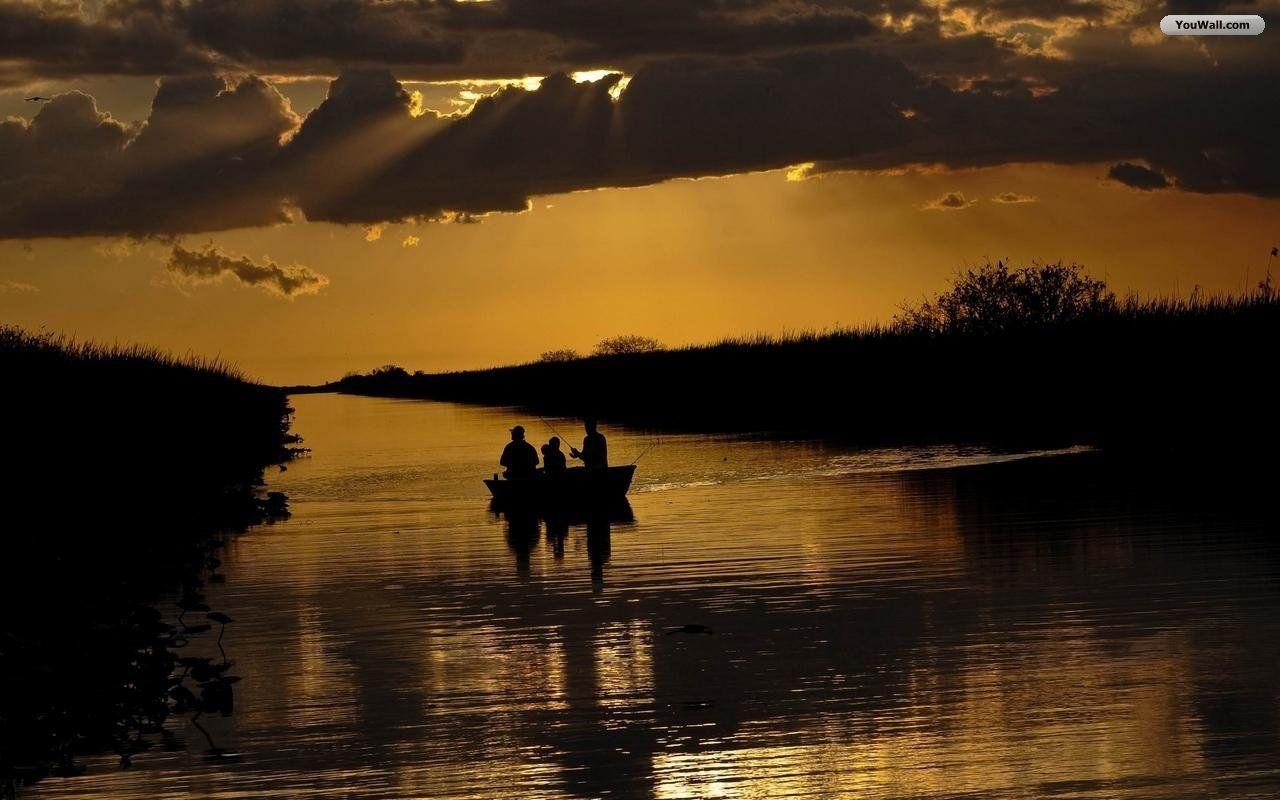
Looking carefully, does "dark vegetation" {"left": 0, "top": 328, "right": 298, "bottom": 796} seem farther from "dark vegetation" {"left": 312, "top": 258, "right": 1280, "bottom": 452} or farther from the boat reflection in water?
"dark vegetation" {"left": 312, "top": 258, "right": 1280, "bottom": 452}

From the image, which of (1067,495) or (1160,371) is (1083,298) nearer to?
(1160,371)

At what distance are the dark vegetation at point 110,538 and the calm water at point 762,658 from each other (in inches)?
22.9

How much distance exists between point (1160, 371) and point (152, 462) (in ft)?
104

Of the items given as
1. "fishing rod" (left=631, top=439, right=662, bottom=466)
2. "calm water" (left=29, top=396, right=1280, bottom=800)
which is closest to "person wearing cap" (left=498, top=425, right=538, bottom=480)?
"calm water" (left=29, top=396, right=1280, bottom=800)

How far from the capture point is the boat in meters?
35.1

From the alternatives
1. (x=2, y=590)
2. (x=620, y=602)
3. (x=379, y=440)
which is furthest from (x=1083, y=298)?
(x=2, y=590)

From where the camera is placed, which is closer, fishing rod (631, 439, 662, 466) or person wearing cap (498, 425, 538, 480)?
person wearing cap (498, 425, 538, 480)

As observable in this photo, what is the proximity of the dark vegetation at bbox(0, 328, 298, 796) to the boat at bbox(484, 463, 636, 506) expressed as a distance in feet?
17.4

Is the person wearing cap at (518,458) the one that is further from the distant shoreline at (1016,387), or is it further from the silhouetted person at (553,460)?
the distant shoreline at (1016,387)

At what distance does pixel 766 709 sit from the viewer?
15.0 m

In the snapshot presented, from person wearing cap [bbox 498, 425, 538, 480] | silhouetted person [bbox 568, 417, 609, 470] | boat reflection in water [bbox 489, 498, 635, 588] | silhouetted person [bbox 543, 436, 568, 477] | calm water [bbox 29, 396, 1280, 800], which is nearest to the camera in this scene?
calm water [bbox 29, 396, 1280, 800]

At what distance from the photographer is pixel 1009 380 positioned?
241ft

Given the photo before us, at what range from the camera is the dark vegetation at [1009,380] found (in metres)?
52.5

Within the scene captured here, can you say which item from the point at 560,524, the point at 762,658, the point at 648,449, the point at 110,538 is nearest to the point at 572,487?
the point at 560,524
